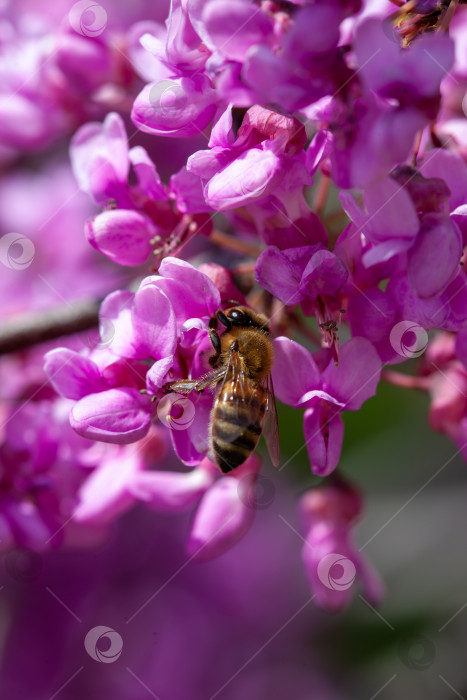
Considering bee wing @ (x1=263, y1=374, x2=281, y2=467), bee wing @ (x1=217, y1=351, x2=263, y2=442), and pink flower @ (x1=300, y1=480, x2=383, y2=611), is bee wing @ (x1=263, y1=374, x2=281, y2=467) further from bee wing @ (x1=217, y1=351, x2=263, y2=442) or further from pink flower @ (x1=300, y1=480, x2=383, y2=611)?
pink flower @ (x1=300, y1=480, x2=383, y2=611)

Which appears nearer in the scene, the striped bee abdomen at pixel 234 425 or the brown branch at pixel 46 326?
the striped bee abdomen at pixel 234 425

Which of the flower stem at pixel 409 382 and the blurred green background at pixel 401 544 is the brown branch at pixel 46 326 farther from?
the blurred green background at pixel 401 544

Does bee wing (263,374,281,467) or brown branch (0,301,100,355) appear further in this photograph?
brown branch (0,301,100,355)

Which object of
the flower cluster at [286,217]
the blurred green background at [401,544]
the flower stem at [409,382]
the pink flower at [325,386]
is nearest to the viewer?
the flower cluster at [286,217]

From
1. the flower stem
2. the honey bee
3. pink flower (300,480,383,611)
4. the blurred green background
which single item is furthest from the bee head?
the blurred green background

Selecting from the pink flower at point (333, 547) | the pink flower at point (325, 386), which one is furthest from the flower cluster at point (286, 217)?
the pink flower at point (333, 547)

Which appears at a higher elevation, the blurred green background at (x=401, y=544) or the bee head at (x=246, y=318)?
the bee head at (x=246, y=318)

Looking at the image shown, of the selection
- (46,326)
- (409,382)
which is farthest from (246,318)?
(46,326)
